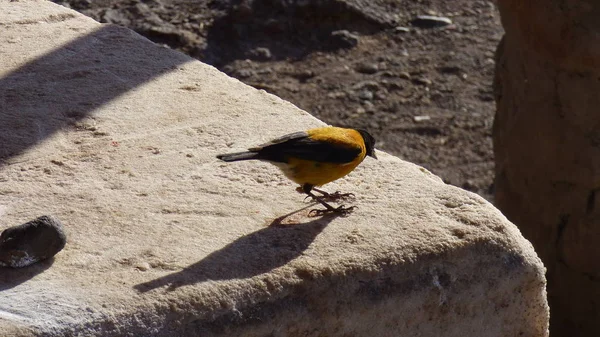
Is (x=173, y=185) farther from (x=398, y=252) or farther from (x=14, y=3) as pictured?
(x=14, y=3)

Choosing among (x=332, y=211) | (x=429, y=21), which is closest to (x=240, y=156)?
(x=332, y=211)

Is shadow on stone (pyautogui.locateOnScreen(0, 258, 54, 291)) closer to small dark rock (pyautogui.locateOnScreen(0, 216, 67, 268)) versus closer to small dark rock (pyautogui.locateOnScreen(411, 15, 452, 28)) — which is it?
small dark rock (pyautogui.locateOnScreen(0, 216, 67, 268))

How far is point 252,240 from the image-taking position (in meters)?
2.65

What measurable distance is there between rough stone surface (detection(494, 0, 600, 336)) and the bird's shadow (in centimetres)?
187

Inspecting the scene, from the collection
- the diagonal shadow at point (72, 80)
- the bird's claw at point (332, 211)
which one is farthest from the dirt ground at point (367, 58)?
the bird's claw at point (332, 211)

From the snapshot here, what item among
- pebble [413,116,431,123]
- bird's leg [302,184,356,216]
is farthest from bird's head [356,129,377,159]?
pebble [413,116,431,123]

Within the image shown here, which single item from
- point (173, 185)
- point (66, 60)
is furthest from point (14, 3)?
point (173, 185)

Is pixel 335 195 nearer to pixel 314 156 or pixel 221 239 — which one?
pixel 314 156

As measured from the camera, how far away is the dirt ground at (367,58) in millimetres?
6359

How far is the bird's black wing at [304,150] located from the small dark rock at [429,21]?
478 cm

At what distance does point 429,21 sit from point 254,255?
206 inches

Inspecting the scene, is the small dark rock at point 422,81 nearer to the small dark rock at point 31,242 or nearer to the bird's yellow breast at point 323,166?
the bird's yellow breast at point 323,166

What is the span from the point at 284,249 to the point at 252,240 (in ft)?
0.29

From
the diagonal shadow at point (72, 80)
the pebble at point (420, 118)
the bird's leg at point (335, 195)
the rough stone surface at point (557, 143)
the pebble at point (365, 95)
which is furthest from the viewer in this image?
the pebble at point (365, 95)
